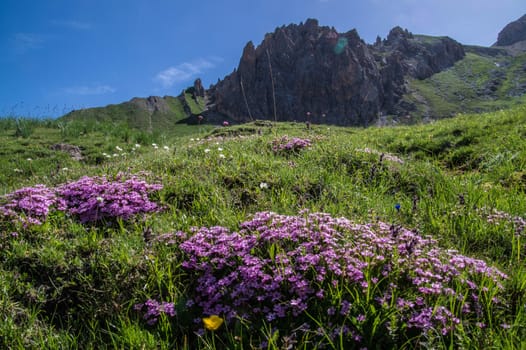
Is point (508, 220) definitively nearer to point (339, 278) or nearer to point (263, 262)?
point (339, 278)

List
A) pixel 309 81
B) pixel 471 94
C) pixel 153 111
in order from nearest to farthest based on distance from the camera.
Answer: pixel 153 111 < pixel 309 81 < pixel 471 94

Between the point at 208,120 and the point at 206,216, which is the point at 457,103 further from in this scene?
the point at 206,216

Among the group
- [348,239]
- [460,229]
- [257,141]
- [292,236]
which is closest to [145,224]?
[292,236]

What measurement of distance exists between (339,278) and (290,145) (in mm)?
5622

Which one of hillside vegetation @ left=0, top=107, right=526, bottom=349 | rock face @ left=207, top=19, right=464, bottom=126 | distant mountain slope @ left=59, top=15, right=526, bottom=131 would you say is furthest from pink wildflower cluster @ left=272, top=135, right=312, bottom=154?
rock face @ left=207, top=19, right=464, bottom=126

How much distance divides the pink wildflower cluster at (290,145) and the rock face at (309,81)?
Result: 155m

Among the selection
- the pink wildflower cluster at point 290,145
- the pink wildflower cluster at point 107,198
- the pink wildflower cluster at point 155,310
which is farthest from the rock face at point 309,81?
the pink wildflower cluster at point 155,310

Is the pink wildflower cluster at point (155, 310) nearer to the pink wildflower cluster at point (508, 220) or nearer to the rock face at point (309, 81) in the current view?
the pink wildflower cluster at point (508, 220)

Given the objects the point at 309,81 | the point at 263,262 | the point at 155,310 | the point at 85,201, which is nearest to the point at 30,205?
the point at 85,201

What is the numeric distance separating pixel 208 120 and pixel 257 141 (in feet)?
549

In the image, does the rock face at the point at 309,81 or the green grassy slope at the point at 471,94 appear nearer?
the green grassy slope at the point at 471,94

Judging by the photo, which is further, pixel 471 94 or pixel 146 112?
pixel 471 94

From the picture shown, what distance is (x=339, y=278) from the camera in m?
2.99

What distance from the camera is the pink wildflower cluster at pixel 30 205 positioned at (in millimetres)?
4547
